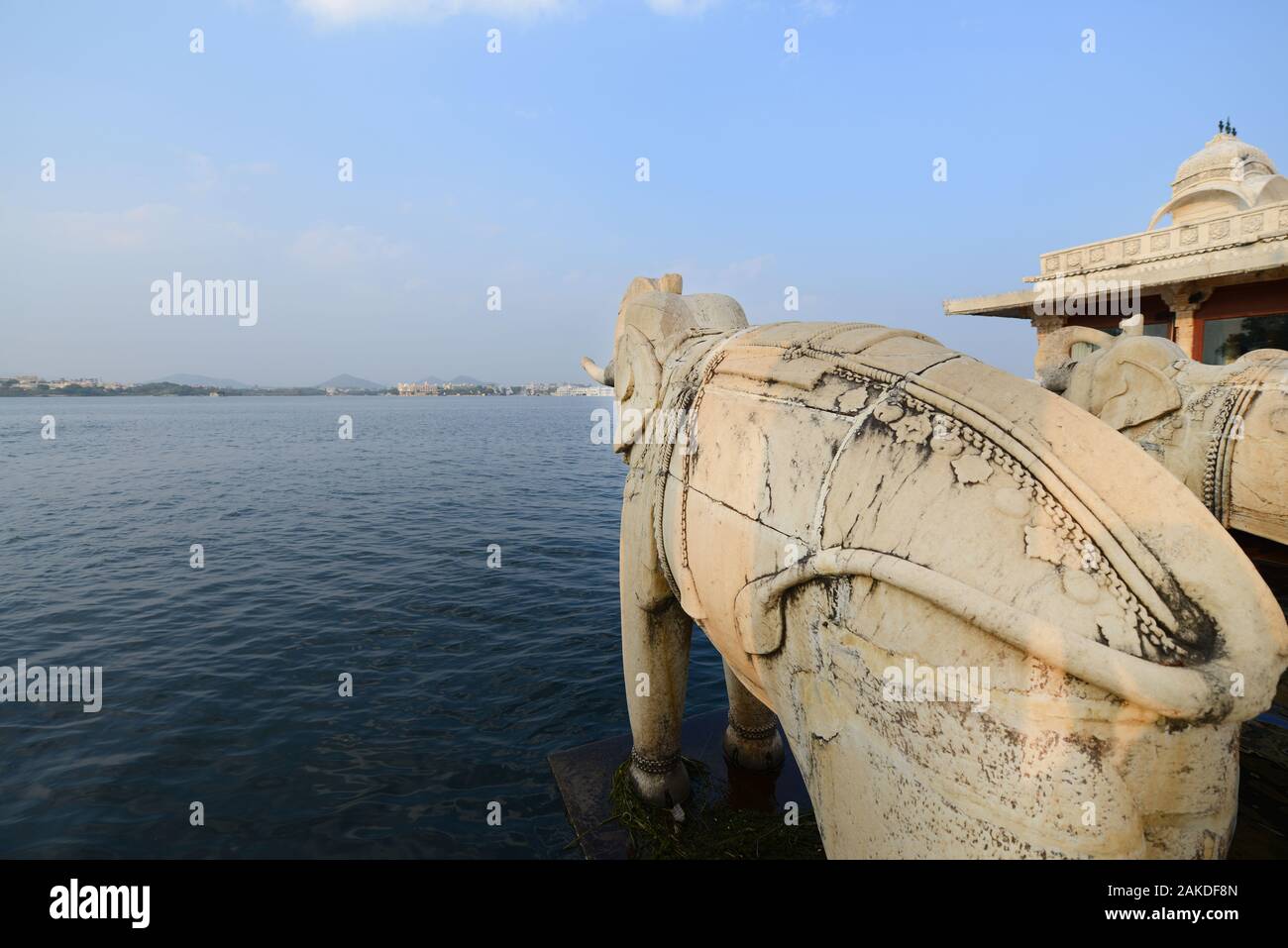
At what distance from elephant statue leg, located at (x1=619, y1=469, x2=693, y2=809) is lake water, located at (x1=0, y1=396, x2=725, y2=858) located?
1128mm

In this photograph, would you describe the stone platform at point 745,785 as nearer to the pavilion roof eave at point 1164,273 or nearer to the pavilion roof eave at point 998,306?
the pavilion roof eave at point 1164,273

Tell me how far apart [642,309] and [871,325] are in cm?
199

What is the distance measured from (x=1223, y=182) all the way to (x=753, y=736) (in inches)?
1001

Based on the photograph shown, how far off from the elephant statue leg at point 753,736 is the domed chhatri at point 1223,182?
2265cm

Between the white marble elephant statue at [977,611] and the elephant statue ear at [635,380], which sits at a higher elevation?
the elephant statue ear at [635,380]

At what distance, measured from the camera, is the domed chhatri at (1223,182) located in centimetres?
1952

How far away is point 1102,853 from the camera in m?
1.69

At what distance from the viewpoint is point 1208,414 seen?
25.6 ft

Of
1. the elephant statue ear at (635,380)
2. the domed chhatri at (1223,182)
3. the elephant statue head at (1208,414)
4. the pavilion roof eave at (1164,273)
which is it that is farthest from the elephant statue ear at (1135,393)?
the domed chhatri at (1223,182)

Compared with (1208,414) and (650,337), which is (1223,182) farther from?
(650,337)

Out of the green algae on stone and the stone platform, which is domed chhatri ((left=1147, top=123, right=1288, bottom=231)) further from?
the green algae on stone

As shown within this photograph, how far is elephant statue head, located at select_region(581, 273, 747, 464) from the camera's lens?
416 cm
